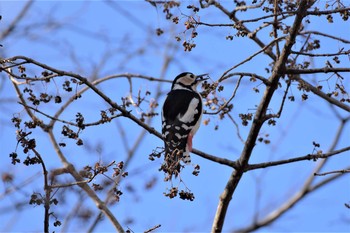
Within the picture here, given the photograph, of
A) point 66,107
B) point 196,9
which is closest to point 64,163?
point 66,107

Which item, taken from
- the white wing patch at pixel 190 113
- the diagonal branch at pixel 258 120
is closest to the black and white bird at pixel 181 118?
the white wing patch at pixel 190 113

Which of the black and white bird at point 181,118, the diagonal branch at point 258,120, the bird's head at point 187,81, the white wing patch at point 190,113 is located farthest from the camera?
the bird's head at point 187,81

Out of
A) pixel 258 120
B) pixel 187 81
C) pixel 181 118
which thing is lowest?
pixel 258 120

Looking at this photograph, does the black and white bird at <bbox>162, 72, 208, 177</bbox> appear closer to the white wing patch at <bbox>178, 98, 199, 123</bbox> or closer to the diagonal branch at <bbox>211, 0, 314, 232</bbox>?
the white wing patch at <bbox>178, 98, 199, 123</bbox>

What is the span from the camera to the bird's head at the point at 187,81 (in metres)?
6.53

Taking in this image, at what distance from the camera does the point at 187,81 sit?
6578 mm

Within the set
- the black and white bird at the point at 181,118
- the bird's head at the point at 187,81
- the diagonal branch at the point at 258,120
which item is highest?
the bird's head at the point at 187,81

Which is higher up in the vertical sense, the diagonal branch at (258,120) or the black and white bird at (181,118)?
the black and white bird at (181,118)

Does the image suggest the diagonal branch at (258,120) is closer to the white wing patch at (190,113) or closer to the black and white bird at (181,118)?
the black and white bird at (181,118)

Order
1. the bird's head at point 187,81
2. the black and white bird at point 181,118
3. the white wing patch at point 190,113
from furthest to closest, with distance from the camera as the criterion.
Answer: the bird's head at point 187,81
the white wing patch at point 190,113
the black and white bird at point 181,118

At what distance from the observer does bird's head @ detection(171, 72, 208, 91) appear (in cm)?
653

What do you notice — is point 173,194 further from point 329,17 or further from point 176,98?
point 176,98

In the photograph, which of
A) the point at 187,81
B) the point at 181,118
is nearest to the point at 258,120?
the point at 181,118

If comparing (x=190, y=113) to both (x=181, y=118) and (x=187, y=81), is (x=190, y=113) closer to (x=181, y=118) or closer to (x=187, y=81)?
(x=181, y=118)
